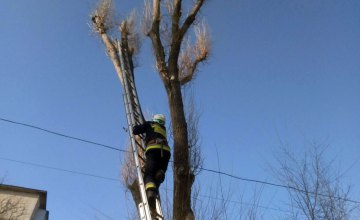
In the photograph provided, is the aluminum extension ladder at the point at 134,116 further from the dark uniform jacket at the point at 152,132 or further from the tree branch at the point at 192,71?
the tree branch at the point at 192,71

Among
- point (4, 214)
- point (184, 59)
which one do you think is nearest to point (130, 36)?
point (184, 59)

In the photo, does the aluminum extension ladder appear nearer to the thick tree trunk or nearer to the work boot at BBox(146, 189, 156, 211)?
the work boot at BBox(146, 189, 156, 211)

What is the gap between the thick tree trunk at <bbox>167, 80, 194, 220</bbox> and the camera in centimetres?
469

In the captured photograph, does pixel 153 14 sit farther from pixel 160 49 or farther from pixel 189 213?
pixel 189 213

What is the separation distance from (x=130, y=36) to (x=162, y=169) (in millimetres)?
3685

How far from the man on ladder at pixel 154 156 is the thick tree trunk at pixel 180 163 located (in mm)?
158

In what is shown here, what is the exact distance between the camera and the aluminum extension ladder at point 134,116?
4.32 metres

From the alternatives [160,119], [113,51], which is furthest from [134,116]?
[113,51]

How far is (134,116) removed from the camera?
5.81m

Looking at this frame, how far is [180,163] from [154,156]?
33 centimetres

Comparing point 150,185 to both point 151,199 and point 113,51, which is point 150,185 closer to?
point 151,199

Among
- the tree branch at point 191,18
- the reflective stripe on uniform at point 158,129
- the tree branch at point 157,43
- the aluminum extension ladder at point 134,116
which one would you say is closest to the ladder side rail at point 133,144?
the aluminum extension ladder at point 134,116

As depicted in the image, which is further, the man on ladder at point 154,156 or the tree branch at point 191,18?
the tree branch at point 191,18

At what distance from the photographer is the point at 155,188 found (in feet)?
14.9
